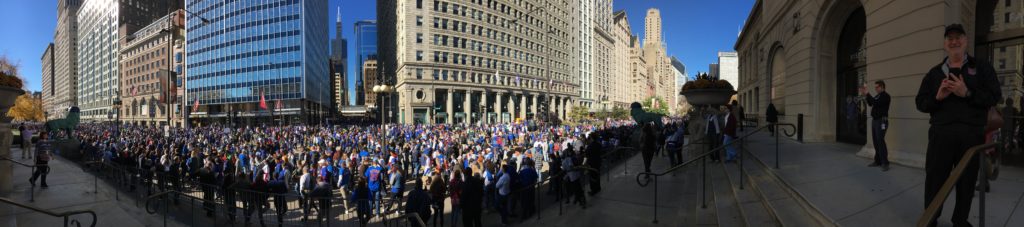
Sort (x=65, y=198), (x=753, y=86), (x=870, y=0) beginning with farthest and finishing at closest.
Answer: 1. (x=753, y=86)
2. (x=65, y=198)
3. (x=870, y=0)

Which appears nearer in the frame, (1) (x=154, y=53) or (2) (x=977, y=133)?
(2) (x=977, y=133)

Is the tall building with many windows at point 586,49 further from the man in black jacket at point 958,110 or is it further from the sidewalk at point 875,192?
the man in black jacket at point 958,110

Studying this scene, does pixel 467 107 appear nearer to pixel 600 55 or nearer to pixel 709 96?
pixel 709 96

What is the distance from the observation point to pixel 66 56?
133 metres

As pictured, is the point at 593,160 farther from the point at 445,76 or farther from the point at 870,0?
the point at 445,76

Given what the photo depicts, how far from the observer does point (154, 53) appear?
284ft

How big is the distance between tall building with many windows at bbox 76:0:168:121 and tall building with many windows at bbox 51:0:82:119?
11438 millimetres

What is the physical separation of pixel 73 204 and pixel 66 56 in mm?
193610

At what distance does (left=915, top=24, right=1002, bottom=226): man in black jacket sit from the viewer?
284 cm

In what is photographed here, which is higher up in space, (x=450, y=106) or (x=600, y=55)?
(x=600, y=55)

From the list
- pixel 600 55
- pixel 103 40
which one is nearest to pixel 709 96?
pixel 600 55

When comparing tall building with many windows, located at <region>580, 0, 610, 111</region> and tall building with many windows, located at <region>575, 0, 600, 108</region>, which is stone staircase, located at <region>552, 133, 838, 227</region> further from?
tall building with many windows, located at <region>580, 0, 610, 111</region>

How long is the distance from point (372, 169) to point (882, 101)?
11.0 m

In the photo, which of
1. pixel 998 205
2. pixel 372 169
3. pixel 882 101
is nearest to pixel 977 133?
pixel 998 205
